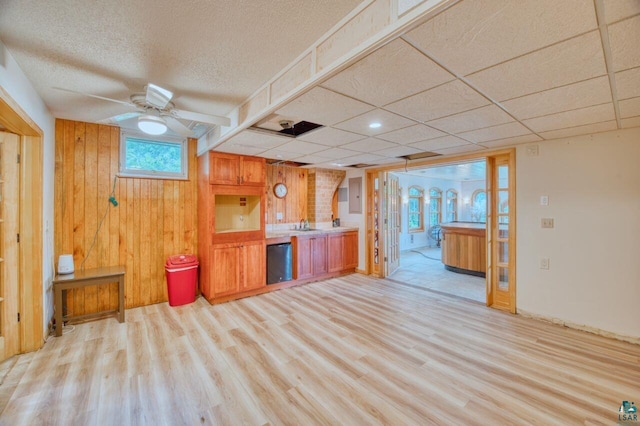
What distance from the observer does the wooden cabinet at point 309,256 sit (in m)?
4.84

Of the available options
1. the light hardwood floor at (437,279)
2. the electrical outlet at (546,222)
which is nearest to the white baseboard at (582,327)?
the light hardwood floor at (437,279)

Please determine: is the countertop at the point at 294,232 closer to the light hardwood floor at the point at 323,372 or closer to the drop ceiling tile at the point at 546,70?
the light hardwood floor at the point at 323,372

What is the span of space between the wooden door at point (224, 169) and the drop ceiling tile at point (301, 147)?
80 cm

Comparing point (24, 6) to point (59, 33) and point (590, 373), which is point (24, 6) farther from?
point (590, 373)

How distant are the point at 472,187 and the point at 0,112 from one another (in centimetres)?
1168

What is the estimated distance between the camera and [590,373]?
226 centimetres

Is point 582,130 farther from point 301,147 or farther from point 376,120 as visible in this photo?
point 301,147

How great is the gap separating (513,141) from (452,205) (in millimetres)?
7606

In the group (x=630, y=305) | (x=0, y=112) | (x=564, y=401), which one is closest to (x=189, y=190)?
(x=0, y=112)

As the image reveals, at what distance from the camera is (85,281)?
10.0ft

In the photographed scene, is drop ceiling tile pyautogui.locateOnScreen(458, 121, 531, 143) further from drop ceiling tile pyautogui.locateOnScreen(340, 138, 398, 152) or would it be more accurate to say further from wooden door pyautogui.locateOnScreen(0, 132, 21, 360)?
wooden door pyautogui.locateOnScreen(0, 132, 21, 360)

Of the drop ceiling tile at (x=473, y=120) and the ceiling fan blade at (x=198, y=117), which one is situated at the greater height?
the ceiling fan blade at (x=198, y=117)

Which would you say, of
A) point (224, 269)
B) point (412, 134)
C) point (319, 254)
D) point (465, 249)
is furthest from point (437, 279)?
point (224, 269)

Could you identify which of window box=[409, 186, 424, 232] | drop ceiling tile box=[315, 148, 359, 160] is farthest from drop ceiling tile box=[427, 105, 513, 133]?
window box=[409, 186, 424, 232]
